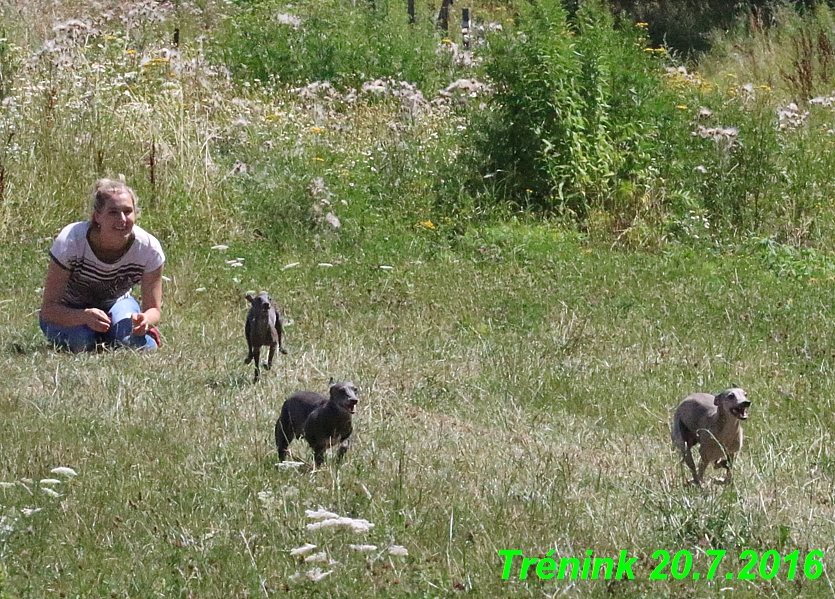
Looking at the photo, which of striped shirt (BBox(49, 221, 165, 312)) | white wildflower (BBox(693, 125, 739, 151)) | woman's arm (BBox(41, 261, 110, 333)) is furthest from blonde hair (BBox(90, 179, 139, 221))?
white wildflower (BBox(693, 125, 739, 151))

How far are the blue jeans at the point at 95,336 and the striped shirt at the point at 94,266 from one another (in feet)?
0.62

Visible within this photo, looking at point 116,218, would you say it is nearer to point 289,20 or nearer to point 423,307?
point 423,307

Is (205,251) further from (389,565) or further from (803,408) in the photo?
(389,565)

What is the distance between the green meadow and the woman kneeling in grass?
0.28 meters

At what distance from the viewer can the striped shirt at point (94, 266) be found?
755 cm

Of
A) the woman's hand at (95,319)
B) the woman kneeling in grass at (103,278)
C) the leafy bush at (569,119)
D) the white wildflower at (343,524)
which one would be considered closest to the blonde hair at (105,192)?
the woman kneeling in grass at (103,278)

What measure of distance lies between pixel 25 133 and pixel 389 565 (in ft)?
28.7

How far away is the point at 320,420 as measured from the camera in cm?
488

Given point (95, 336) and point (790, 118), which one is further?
point (790, 118)

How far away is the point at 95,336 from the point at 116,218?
894mm

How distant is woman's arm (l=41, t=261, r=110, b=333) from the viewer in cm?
746

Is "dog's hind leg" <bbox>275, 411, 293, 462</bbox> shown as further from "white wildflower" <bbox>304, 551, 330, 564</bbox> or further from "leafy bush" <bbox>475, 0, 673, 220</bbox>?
"leafy bush" <bbox>475, 0, 673, 220</bbox>

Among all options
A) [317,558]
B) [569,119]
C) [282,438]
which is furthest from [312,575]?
[569,119]

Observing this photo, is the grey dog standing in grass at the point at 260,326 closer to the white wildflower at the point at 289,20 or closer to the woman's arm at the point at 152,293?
the woman's arm at the point at 152,293
